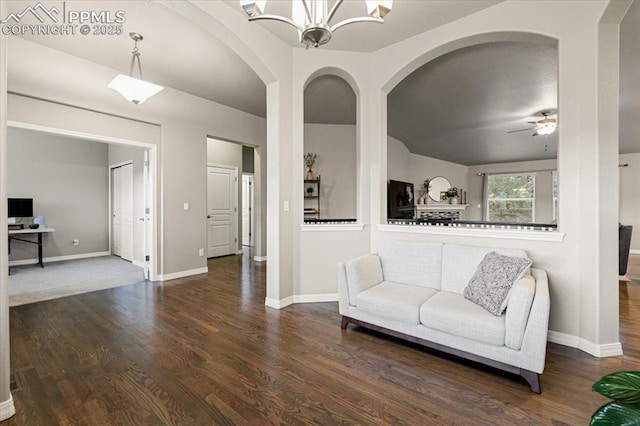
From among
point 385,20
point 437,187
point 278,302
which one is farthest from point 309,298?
point 437,187

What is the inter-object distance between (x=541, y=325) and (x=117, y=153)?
7597mm

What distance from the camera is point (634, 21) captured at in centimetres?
273

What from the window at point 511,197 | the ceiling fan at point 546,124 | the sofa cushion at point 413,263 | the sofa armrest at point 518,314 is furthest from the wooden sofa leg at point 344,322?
the window at point 511,197

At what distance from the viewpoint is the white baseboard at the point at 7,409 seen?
5.29 feet

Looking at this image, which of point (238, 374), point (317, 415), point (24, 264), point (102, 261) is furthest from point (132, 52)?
point (24, 264)

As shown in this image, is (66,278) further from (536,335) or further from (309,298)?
(536,335)

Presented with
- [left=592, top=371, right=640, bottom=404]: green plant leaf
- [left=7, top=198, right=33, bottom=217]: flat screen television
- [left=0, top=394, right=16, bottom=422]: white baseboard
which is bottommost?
[left=0, top=394, right=16, bottom=422]: white baseboard

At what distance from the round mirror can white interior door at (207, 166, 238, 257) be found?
5386 millimetres

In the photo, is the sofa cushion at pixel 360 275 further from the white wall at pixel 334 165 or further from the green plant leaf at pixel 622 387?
the white wall at pixel 334 165

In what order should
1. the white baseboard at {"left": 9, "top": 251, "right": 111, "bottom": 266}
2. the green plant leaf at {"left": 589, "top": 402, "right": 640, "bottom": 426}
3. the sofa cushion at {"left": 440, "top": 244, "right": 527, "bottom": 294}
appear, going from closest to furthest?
the green plant leaf at {"left": 589, "top": 402, "right": 640, "bottom": 426}, the sofa cushion at {"left": 440, "top": 244, "right": 527, "bottom": 294}, the white baseboard at {"left": 9, "top": 251, "right": 111, "bottom": 266}

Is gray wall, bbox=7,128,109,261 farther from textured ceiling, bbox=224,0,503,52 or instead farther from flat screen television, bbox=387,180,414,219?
flat screen television, bbox=387,180,414,219

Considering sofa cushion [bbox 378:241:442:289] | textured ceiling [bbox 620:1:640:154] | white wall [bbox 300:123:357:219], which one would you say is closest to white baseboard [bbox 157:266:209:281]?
white wall [bbox 300:123:357:219]

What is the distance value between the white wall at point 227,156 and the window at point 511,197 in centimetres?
741

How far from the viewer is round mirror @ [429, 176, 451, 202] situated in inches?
341
